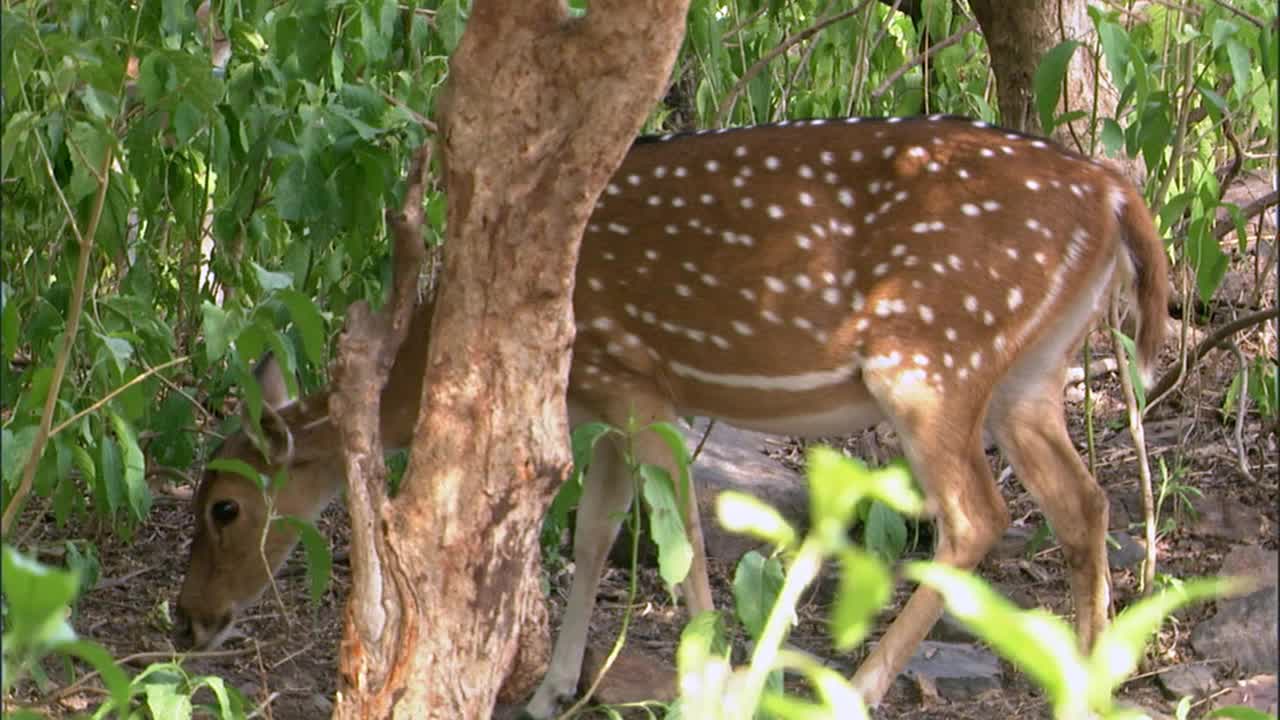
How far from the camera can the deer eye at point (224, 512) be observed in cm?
510

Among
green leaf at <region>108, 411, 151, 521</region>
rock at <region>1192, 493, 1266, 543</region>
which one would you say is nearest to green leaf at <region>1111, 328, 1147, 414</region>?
rock at <region>1192, 493, 1266, 543</region>

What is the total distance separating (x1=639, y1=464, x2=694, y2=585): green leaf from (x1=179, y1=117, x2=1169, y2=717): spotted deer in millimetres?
1268

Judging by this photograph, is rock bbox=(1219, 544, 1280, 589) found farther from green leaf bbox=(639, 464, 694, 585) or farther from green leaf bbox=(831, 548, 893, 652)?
green leaf bbox=(831, 548, 893, 652)

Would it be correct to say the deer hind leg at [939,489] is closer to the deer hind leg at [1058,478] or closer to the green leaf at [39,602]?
the deer hind leg at [1058,478]

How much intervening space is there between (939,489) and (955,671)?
70cm

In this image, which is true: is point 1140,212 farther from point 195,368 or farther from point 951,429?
point 195,368

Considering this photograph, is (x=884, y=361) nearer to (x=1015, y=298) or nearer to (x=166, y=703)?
(x=1015, y=298)

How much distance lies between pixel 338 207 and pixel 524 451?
1282 millimetres

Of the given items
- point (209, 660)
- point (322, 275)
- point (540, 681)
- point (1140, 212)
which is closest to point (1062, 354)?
point (1140, 212)

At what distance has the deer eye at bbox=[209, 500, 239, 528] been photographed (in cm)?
510

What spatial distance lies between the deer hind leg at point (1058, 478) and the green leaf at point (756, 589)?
181 centimetres

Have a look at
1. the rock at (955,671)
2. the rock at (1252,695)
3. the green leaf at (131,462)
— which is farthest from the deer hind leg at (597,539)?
the rock at (1252,695)

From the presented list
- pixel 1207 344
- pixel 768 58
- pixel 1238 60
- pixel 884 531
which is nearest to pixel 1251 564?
pixel 1207 344

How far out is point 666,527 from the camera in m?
3.49
